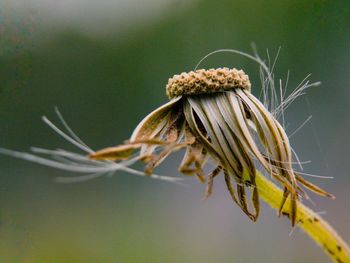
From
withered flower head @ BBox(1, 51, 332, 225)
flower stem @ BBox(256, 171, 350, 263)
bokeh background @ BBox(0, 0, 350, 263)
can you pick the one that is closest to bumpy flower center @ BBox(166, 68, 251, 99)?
withered flower head @ BBox(1, 51, 332, 225)

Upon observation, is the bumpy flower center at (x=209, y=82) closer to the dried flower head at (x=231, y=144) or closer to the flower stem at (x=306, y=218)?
the dried flower head at (x=231, y=144)

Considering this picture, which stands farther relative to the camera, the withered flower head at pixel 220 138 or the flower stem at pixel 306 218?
the flower stem at pixel 306 218

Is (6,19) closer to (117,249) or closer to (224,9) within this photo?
(224,9)

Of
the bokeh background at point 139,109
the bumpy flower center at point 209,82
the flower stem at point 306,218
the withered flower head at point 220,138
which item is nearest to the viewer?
the withered flower head at point 220,138

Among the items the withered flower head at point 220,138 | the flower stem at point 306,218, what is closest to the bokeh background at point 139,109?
the flower stem at point 306,218

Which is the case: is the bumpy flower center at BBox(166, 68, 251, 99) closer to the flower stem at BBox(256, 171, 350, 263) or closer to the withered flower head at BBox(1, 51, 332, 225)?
the withered flower head at BBox(1, 51, 332, 225)

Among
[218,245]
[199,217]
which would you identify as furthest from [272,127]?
[199,217]
